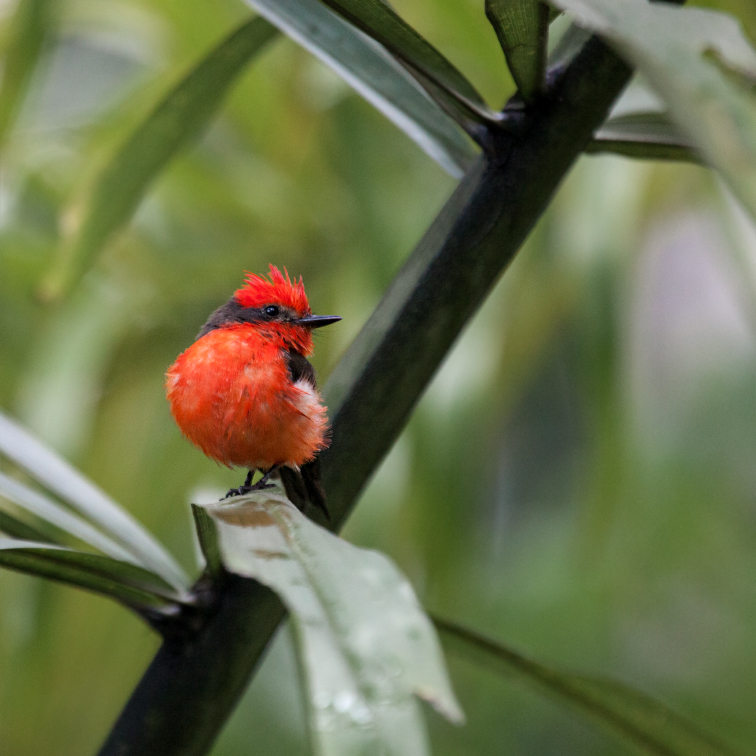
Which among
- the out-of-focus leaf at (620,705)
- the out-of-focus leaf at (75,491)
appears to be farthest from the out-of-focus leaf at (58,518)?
the out-of-focus leaf at (620,705)

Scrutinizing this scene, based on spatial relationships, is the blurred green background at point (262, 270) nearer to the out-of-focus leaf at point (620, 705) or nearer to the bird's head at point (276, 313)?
the bird's head at point (276, 313)

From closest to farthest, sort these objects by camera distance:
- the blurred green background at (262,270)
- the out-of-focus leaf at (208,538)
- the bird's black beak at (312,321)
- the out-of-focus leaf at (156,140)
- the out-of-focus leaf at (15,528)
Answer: the out-of-focus leaf at (208,538), the out-of-focus leaf at (15,528), the out-of-focus leaf at (156,140), the bird's black beak at (312,321), the blurred green background at (262,270)

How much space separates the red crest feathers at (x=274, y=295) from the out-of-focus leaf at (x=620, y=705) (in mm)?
451

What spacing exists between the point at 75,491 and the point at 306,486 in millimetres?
163

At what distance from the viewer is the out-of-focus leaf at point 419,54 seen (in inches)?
16.9

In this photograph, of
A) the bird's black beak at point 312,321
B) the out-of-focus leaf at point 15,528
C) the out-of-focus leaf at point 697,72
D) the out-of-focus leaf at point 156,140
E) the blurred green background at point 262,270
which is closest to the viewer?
the out-of-focus leaf at point 697,72

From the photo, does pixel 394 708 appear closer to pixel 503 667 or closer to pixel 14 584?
pixel 503 667

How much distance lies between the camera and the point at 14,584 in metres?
1.15

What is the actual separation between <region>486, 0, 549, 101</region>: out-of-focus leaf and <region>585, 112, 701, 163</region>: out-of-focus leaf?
0.33ft

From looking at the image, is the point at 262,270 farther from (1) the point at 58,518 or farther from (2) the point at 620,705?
(2) the point at 620,705

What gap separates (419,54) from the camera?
0.46m

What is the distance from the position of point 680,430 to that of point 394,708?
290cm

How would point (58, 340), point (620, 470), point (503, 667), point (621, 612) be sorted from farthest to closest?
point (621, 612)
point (58, 340)
point (620, 470)
point (503, 667)

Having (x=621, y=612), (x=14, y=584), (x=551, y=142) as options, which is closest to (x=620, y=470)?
(x=551, y=142)
